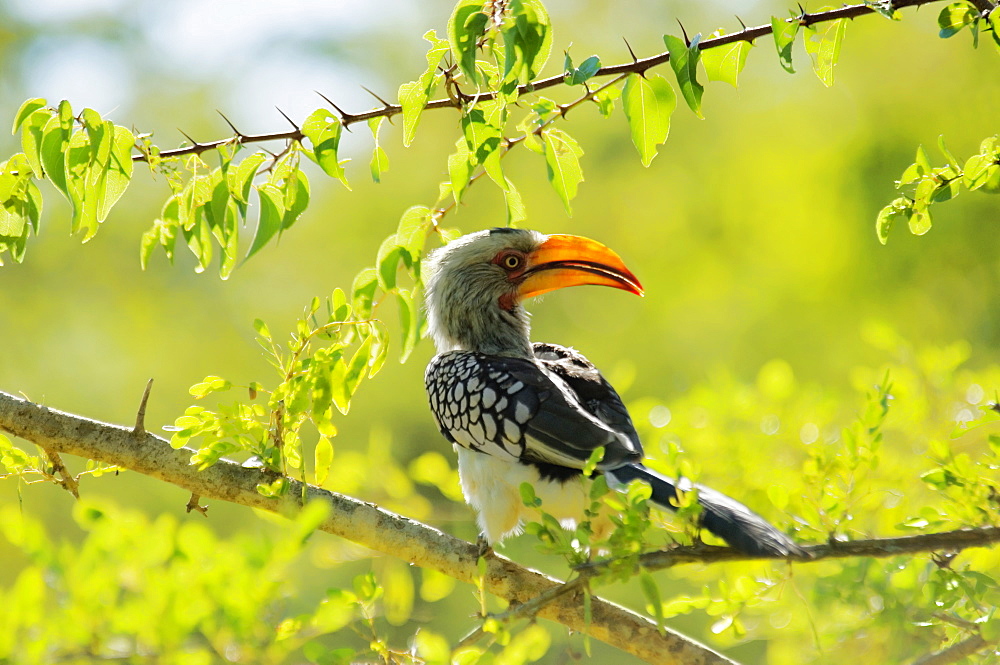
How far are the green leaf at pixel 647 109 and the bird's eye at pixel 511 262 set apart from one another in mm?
1578

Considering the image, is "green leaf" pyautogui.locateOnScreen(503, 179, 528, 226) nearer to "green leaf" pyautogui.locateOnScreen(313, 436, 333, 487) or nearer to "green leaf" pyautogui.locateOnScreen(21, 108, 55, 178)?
"green leaf" pyautogui.locateOnScreen(313, 436, 333, 487)

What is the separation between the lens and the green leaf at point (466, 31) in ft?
4.97

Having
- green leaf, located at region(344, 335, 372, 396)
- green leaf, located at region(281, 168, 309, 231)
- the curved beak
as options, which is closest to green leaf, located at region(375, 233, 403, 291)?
green leaf, located at region(344, 335, 372, 396)

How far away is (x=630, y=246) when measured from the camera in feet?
41.5

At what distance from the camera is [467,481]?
283 centimetres

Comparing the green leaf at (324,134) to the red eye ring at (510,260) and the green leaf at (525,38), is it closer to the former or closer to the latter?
the green leaf at (525,38)

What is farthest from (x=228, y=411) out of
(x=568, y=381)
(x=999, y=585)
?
(x=999, y=585)

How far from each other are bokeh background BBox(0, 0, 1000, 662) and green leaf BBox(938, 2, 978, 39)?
26.2 feet

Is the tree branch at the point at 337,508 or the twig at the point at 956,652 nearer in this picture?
the twig at the point at 956,652

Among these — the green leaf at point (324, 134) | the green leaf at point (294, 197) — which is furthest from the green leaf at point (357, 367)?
the green leaf at point (324, 134)

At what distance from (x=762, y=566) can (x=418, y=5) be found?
15454 millimetres

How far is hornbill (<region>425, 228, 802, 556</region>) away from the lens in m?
2.26

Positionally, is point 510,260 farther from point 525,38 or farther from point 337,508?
point 525,38

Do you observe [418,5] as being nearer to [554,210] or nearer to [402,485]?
[554,210]
